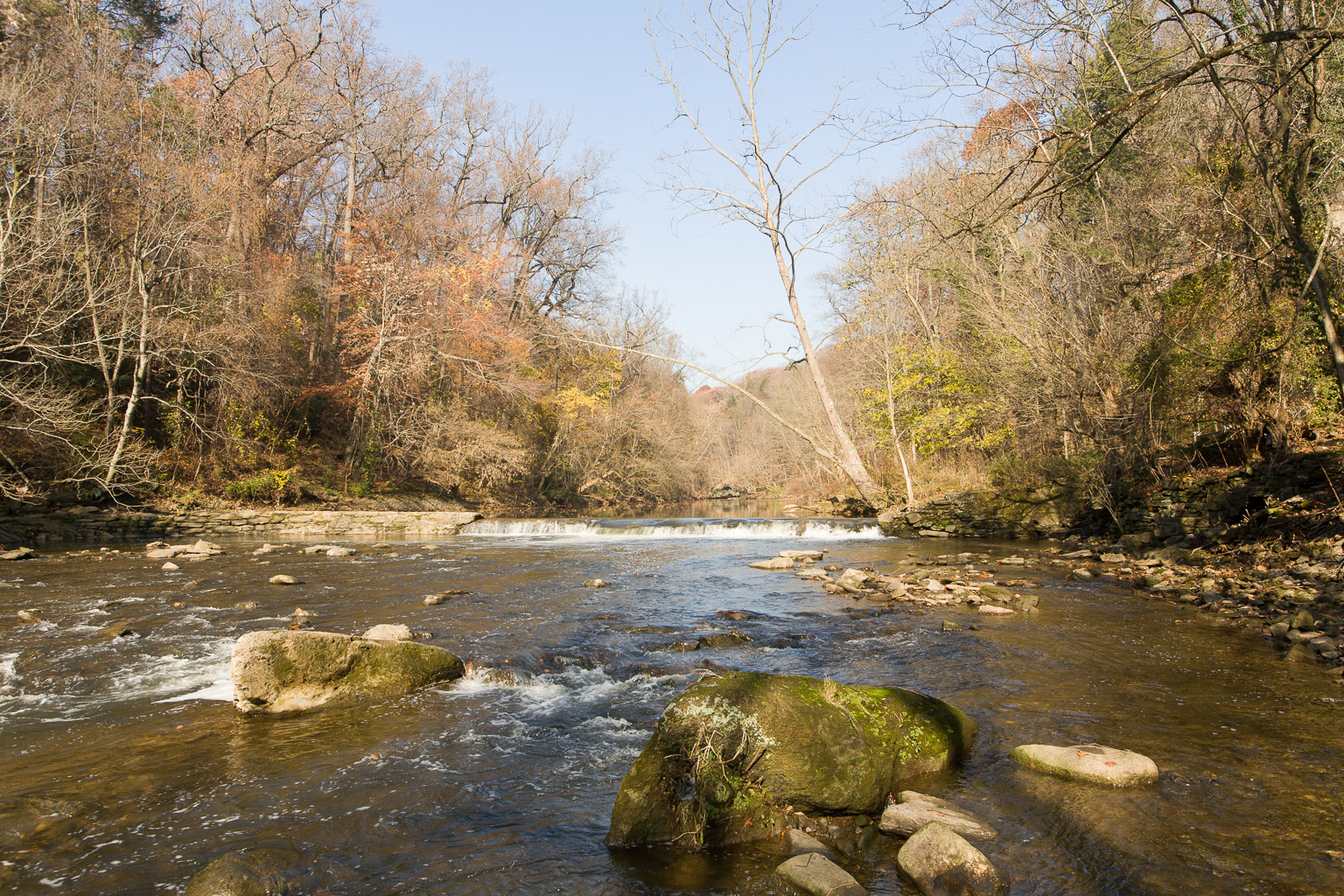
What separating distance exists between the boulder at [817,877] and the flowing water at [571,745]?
0.14 m

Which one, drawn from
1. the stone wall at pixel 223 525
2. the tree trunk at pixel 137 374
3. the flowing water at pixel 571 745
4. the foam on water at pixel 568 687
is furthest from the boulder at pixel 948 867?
the tree trunk at pixel 137 374

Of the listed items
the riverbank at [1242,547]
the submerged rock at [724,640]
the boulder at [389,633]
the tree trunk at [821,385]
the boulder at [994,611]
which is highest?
the tree trunk at [821,385]

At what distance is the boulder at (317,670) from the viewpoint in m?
5.12

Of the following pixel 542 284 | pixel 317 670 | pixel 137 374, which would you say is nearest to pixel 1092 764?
pixel 317 670

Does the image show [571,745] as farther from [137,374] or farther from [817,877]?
[137,374]

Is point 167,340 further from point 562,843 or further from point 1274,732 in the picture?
point 1274,732

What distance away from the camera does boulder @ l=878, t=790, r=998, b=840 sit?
3.30 meters

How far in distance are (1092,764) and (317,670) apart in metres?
5.28

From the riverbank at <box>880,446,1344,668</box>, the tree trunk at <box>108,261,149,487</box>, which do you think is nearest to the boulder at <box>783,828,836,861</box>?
the riverbank at <box>880,446,1344,668</box>

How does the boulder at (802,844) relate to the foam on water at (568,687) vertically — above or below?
above

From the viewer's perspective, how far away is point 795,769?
354 cm

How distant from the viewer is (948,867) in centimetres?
290

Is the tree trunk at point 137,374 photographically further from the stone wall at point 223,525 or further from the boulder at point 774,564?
the boulder at point 774,564

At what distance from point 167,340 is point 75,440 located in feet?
10.4
